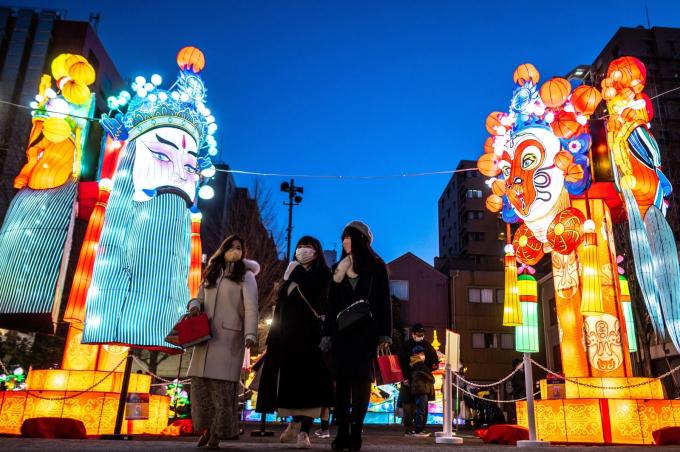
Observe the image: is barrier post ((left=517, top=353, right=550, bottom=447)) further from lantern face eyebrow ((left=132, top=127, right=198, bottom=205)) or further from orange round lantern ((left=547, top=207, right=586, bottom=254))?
lantern face eyebrow ((left=132, top=127, right=198, bottom=205))

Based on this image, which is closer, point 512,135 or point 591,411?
point 591,411

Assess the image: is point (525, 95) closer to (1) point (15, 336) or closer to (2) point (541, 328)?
(1) point (15, 336)

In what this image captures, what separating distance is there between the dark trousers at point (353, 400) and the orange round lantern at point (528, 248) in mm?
6682

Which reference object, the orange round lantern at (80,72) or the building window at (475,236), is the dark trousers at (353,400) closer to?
the orange round lantern at (80,72)

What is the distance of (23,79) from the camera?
94.8 feet

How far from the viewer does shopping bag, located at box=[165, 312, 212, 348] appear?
490cm

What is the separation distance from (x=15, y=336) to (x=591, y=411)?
2118 cm

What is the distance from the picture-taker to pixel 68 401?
882cm

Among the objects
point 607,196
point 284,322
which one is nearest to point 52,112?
point 284,322

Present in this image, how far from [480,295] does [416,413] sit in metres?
24.3

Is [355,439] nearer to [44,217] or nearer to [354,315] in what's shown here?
[354,315]

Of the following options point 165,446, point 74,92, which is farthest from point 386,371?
point 74,92

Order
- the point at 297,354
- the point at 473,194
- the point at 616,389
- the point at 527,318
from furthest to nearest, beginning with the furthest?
1. the point at 473,194
2. the point at 527,318
3. the point at 616,389
4. the point at 297,354

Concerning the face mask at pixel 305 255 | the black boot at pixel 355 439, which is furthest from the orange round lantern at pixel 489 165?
the black boot at pixel 355 439
